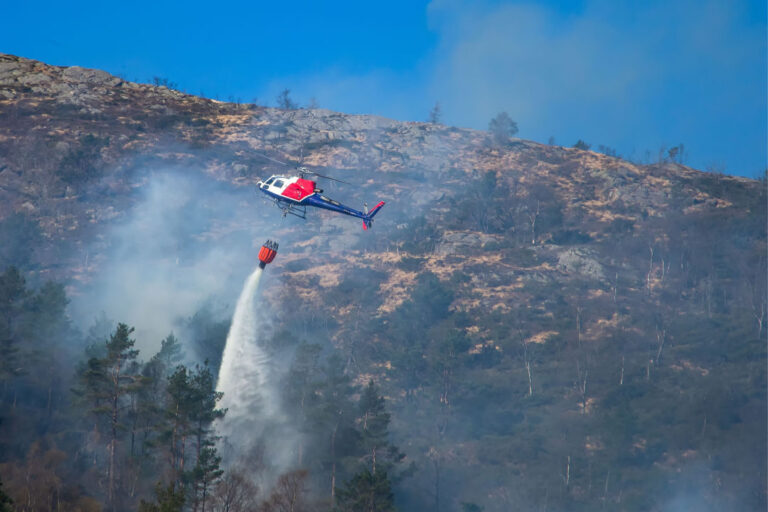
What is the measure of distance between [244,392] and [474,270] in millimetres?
48008

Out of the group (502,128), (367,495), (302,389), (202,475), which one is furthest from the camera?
(502,128)

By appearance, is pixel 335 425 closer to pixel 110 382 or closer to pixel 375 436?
pixel 375 436

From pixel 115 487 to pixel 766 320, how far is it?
79.3 meters

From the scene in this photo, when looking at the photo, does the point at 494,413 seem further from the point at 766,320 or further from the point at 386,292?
the point at 766,320

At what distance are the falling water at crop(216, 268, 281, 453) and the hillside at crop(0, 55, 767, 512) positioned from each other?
7.38 ft

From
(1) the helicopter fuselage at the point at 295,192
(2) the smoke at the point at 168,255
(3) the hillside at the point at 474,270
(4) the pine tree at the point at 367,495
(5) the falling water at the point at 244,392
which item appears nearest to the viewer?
(4) the pine tree at the point at 367,495

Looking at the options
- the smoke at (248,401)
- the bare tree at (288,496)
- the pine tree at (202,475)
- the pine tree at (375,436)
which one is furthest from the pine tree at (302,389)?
the pine tree at (202,475)

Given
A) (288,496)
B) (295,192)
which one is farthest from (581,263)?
(288,496)

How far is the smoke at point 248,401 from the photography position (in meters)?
62.9

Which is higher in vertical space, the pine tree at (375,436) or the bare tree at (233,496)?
the pine tree at (375,436)

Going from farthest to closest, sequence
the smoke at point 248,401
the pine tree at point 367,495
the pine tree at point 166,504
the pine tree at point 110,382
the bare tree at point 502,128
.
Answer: the bare tree at point 502,128 → the smoke at point 248,401 → the pine tree at point 110,382 → the pine tree at point 367,495 → the pine tree at point 166,504

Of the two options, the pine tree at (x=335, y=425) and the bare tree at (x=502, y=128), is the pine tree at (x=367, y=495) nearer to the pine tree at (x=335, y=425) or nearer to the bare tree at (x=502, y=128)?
the pine tree at (x=335, y=425)

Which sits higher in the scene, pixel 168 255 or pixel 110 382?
pixel 168 255

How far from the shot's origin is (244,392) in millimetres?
67812
